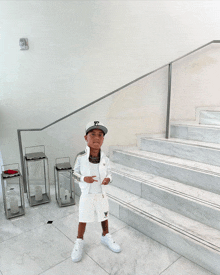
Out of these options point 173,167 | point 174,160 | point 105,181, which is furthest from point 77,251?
point 174,160

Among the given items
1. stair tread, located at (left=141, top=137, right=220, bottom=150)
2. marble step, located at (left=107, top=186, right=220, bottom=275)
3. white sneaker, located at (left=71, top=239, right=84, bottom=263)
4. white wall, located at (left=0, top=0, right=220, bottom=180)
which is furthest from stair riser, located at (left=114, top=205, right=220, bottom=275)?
white wall, located at (left=0, top=0, right=220, bottom=180)

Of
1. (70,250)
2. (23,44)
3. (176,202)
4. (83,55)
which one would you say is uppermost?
(23,44)

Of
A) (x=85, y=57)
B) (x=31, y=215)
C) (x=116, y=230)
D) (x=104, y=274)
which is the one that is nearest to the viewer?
(x=104, y=274)

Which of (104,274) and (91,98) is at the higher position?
(91,98)

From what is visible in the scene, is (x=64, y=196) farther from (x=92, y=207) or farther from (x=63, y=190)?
(x=92, y=207)

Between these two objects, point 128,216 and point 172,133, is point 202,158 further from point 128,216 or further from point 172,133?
point 128,216

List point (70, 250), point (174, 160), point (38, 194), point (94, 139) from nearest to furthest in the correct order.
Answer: point (94, 139) < point (70, 250) < point (174, 160) < point (38, 194)

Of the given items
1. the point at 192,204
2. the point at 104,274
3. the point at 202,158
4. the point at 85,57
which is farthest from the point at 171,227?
the point at 85,57

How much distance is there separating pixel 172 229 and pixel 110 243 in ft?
1.78

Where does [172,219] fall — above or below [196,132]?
below

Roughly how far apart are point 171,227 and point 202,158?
985 millimetres

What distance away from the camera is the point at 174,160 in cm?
257

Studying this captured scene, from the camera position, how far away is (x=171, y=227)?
182 centimetres

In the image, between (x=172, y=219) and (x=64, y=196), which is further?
(x=64, y=196)
